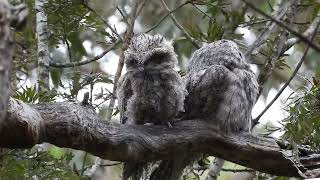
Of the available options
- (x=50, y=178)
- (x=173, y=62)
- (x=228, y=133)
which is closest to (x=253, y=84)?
(x=228, y=133)

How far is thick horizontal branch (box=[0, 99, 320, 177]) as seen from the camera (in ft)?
8.48

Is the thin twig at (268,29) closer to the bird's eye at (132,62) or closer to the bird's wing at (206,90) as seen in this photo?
the bird's wing at (206,90)

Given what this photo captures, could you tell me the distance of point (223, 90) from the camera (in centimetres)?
369

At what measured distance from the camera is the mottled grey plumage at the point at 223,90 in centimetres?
369

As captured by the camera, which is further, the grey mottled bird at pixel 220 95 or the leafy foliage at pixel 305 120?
the leafy foliage at pixel 305 120

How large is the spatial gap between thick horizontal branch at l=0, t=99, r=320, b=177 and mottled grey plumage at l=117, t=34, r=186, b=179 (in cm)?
13

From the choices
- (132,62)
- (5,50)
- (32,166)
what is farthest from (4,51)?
(32,166)

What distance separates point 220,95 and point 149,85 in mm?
587

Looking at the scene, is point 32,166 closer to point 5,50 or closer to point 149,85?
point 149,85

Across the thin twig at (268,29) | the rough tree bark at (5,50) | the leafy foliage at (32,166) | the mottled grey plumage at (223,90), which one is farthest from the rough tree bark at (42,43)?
the rough tree bark at (5,50)

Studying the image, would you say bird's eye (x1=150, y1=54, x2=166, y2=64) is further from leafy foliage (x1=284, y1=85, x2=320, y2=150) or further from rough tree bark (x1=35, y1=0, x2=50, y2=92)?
rough tree bark (x1=35, y1=0, x2=50, y2=92)

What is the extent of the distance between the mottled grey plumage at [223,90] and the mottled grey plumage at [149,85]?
0.96 ft

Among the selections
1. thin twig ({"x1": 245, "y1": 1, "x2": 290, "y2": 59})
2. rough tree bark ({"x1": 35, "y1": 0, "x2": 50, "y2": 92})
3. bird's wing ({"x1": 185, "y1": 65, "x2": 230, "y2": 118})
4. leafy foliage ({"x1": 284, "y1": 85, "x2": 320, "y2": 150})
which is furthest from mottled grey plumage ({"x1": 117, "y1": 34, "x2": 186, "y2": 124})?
thin twig ({"x1": 245, "y1": 1, "x2": 290, "y2": 59})

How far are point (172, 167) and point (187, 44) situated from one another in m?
1.93
